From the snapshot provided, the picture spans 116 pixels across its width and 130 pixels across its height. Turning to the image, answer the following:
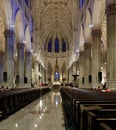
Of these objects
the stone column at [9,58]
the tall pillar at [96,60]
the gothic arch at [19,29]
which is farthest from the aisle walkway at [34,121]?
the gothic arch at [19,29]

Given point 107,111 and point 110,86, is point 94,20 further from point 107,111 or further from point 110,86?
point 107,111

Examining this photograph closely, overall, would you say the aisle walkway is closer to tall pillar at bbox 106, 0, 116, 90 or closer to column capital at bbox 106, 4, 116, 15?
tall pillar at bbox 106, 0, 116, 90

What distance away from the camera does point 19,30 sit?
29.1 meters

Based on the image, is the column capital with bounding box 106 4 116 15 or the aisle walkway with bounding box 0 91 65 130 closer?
the aisle walkway with bounding box 0 91 65 130

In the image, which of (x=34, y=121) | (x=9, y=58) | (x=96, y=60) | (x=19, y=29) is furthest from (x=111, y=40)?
(x=19, y=29)

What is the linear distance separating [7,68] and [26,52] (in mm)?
14948

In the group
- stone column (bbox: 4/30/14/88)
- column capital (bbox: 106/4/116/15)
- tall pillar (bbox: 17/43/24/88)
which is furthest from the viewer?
tall pillar (bbox: 17/43/24/88)

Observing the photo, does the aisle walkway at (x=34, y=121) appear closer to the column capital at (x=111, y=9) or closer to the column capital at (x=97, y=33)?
the column capital at (x=111, y=9)

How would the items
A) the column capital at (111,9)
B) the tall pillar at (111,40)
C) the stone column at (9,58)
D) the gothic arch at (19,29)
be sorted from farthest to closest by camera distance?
the gothic arch at (19,29), the stone column at (9,58), the column capital at (111,9), the tall pillar at (111,40)

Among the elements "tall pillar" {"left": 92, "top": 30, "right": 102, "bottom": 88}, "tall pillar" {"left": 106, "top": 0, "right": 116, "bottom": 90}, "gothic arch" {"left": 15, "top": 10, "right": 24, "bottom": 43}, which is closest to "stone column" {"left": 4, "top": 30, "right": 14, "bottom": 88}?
"gothic arch" {"left": 15, "top": 10, "right": 24, "bottom": 43}

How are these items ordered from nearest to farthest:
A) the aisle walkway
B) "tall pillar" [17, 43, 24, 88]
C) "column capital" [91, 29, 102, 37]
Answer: the aisle walkway < "column capital" [91, 29, 102, 37] < "tall pillar" [17, 43, 24, 88]

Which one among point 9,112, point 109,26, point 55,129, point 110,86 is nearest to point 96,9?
point 109,26

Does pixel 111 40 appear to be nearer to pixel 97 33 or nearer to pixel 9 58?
pixel 97 33

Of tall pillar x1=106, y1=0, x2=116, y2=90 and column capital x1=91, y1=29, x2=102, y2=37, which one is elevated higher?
column capital x1=91, y1=29, x2=102, y2=37
